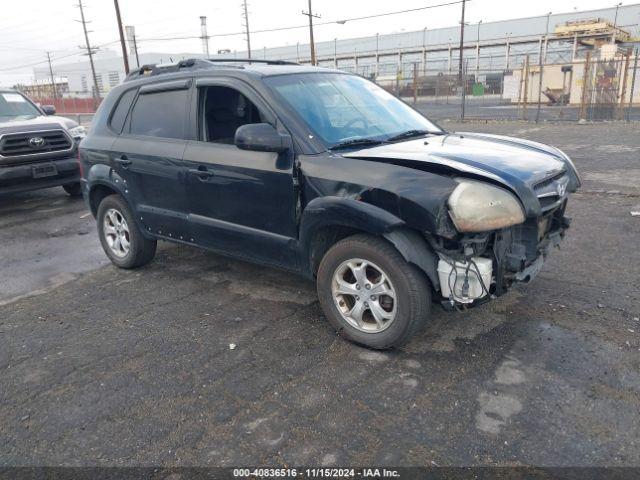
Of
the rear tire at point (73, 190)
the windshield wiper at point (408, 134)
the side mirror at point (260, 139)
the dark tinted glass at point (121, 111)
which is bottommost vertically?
A: the rear tire at point (73, 190)

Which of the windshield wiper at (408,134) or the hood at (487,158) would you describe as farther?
the windshield wiper at (408,134)

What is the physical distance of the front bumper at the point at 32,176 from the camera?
7843mm

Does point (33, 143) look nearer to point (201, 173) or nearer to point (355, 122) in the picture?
point (201, 173)

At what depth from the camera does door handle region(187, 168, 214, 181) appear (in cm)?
407

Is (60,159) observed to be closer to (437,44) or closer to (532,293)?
(532,293)

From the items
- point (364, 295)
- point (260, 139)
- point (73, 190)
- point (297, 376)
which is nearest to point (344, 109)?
point (260, 139)

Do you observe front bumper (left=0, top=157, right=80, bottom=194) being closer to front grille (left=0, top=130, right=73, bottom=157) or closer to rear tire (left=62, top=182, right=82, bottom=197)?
front grille (left=0, top=130, right=73, bottom=157)

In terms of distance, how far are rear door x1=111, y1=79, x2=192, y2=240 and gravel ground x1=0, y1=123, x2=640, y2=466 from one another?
0.66 meters

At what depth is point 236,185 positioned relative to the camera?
12.8 ft

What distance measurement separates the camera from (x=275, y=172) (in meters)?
3.63

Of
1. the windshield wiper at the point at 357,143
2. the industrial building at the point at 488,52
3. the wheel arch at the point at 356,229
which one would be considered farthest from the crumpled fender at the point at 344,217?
the industrial building at the point at 488,52

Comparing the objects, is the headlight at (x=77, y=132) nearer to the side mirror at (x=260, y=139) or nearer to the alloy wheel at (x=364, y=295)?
the side mirror at (x=260, y=139)

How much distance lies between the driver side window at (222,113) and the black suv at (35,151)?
5165mm

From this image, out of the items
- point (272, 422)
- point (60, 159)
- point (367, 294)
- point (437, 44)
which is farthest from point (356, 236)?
point (437, 44)
